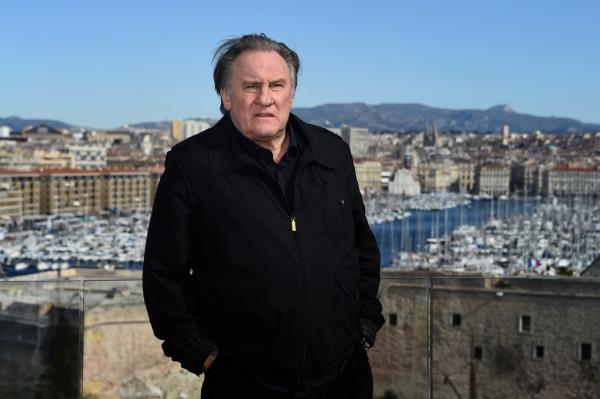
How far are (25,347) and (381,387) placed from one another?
136cm

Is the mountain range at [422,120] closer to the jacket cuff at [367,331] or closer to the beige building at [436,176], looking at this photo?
the beige building at [436,176]

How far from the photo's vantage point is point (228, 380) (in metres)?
1.66

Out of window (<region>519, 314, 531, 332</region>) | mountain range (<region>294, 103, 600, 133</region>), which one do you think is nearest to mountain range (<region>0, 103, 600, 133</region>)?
mountain range (<region>294, 103, 600, 133</region>)

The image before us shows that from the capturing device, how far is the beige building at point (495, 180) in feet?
276

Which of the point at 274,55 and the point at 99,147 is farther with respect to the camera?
the point at 99,147

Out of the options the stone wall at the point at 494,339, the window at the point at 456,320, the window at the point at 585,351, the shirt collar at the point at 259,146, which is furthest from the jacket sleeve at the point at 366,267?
the window at the point at 585,351

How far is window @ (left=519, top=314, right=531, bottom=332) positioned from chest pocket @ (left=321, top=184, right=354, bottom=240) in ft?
10.8

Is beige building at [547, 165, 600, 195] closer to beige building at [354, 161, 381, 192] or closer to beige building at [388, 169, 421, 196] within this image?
beige building at [388, 169, 421, 196]

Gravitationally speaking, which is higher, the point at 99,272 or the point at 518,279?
the point at 518,279

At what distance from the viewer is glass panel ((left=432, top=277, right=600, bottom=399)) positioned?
3910 millimetres

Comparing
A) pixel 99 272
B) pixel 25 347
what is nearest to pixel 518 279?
pixel 25 347

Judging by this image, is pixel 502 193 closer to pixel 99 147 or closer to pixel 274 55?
pixel 99 147

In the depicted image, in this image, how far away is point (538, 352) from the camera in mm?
4746

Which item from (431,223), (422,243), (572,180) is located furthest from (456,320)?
(572,180)
